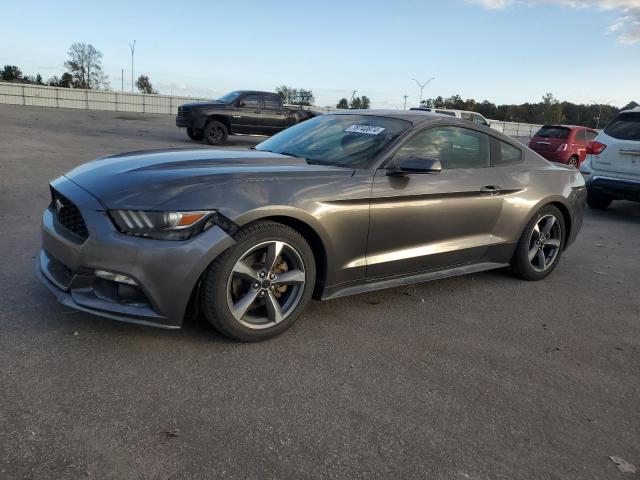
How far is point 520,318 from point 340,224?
1670 mm

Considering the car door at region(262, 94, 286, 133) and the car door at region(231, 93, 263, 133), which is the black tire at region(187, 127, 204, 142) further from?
the car door at region(262, 94, 286, 133)

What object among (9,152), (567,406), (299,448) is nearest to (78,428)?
(299,448)

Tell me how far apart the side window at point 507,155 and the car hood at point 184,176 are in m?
1.68

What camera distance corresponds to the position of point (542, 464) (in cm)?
242

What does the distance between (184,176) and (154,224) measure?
378 millimetres

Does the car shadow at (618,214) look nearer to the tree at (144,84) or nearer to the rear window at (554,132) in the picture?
the rear window at (554,132)

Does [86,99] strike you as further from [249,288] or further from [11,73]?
[11,73]

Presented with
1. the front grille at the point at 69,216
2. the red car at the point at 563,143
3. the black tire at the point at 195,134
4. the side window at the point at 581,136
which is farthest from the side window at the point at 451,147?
the side window at the point at 581,136

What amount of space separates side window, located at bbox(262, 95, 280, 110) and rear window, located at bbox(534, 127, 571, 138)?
8.68 meters

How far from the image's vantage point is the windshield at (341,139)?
4035 millimetres

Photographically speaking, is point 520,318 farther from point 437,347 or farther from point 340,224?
point 340,224

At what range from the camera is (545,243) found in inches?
204

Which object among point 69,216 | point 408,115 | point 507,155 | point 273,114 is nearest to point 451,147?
point 408,115

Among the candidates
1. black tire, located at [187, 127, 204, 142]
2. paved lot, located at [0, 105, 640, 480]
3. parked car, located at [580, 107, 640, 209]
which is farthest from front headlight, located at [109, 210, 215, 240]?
black tire, located at [187, 127, 204, 142]
